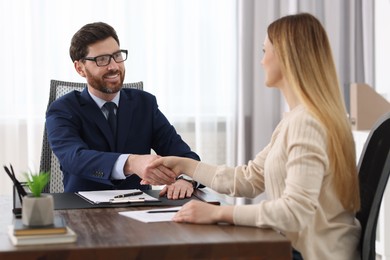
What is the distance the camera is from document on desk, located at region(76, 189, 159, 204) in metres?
2.03

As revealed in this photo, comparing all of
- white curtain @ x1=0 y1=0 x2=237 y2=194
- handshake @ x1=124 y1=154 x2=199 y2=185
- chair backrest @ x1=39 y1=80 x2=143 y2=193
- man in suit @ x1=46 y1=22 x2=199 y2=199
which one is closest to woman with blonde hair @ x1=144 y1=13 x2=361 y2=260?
handshake @ x1=124 y1=154 x2=199 y2=185

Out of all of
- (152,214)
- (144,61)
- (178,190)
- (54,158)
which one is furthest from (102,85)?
(144,61)

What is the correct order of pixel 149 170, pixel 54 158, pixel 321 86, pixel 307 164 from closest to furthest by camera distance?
1. pixel 307 164
2. pixel 321 86
3. pixel 149 170
4. pixel 54 158

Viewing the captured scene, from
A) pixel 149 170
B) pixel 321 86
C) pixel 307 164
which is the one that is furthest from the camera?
pixel 149 170

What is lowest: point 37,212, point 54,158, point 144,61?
point 54,158

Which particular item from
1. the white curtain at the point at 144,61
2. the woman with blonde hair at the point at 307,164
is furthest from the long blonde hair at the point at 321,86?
the white curtain at the point at 144,61

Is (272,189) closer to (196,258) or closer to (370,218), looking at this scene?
(370,218)

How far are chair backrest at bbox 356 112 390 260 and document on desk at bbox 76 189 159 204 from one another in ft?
2.07

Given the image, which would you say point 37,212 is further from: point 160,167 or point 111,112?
point 111,112

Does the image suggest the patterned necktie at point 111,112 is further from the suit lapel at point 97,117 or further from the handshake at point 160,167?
the handshake at point 160,167

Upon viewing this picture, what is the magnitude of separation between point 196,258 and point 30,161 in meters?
2.83

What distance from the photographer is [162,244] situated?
1440 millimetres

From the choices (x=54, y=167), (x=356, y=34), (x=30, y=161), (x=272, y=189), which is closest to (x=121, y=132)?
(x=54, y=167)

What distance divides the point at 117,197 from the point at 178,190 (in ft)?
0.68
